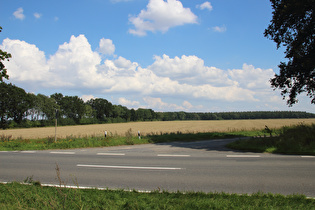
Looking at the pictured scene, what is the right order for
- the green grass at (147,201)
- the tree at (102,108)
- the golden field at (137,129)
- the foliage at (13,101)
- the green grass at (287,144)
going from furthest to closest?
the tree at (102,108) → the foliage at (13,101) → the golden field at (137,129) → the green grass at (287,144) → the green grass at (147,201)

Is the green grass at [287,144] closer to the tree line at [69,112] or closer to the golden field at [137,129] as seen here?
the golden field at [137,129]

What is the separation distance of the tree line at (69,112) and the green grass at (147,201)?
Answer: 183 feet

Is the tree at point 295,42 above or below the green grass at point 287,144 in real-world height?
above

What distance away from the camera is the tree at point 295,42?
14877 millimetres

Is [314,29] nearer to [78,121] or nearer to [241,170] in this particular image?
[241,170]

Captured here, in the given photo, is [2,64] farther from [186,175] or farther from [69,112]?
[69,112]

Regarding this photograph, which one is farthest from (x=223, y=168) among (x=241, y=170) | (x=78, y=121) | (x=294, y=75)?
(x=78, y=121)

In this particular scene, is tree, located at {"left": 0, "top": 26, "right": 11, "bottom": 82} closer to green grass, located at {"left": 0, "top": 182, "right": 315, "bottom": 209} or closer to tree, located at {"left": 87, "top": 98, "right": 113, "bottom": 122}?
green grass, located at {"left": 0, "top": 182, "right": 315, "bottom": 209}

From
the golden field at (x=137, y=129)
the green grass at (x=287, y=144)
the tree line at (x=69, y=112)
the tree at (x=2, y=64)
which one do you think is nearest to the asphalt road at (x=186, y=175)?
the green grass at (x=287, y=144)

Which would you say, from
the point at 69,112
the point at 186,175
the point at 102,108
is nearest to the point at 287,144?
the point at 186,175

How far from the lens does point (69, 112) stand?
331 ft

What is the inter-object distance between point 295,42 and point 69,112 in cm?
9806

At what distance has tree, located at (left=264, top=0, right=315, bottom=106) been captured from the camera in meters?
14.9

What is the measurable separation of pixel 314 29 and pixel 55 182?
17840 millimetres
